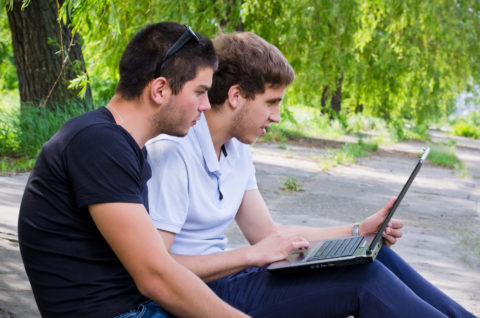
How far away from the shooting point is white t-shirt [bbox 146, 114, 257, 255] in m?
1.94

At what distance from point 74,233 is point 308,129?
1690 centimetres

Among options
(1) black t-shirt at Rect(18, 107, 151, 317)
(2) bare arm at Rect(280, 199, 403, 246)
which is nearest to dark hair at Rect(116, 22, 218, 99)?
(1) black t-shirt at Rect(18, 107, 151, 317)

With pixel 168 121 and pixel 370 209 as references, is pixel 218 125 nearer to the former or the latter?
pixel 168 121

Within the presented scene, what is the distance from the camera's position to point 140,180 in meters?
1.62

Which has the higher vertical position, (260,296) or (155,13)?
(155,13)

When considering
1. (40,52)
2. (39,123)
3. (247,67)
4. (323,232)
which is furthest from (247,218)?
(40,52)

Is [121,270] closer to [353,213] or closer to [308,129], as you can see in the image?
[353,213]

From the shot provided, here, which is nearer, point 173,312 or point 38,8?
point 173,312

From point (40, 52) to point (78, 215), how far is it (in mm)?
6345

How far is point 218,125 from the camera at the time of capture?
2.26m

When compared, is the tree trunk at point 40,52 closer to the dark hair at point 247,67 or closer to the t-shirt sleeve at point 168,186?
the dark hair at point 247,67

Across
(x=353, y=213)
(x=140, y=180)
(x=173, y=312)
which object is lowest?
(x=353, y=213)

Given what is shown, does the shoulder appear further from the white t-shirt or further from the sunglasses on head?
the sunglasses on head

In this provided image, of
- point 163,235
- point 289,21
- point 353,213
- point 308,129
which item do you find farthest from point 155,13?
point 308,129
